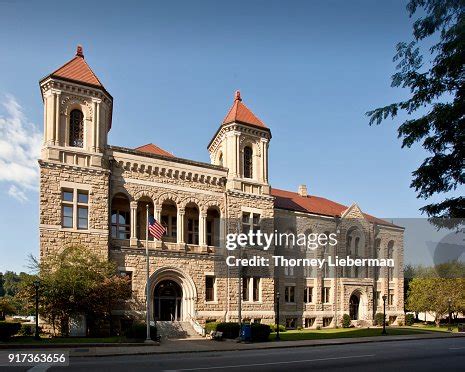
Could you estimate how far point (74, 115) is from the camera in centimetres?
3206

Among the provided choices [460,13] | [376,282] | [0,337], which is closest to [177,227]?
[0,337]

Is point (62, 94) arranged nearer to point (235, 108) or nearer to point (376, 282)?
point (235, 108)

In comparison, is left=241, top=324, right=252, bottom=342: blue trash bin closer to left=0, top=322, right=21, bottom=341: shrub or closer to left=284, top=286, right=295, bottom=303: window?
left=0, top=322, right=21, bottom=341: shrub

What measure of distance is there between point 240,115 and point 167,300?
1629cm

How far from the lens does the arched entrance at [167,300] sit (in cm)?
3459

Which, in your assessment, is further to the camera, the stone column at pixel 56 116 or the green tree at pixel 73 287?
the stone column at pixel 56 116

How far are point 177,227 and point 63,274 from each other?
1033 cm

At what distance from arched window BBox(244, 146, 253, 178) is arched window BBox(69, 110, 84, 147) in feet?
45.1

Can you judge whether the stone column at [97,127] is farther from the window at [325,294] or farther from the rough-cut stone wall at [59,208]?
the window at [325,294]

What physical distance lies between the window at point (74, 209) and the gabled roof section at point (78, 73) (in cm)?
752

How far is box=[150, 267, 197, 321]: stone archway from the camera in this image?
34.5m

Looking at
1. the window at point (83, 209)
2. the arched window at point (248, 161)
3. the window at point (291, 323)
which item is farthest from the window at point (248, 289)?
the window at point (83, 209)

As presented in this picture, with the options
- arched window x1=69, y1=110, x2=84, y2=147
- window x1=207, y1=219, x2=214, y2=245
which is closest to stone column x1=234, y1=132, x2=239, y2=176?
window x1=207, y1=219, x2=214, y2=245

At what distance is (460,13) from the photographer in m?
7.39
